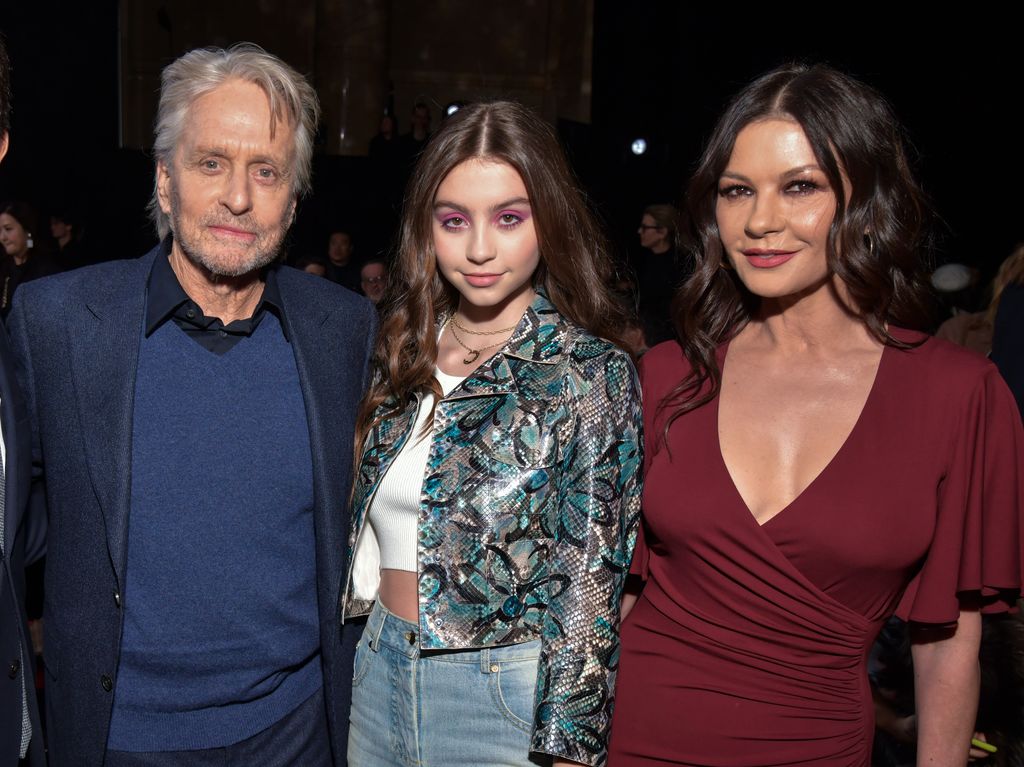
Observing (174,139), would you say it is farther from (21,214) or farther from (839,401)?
(21,214)

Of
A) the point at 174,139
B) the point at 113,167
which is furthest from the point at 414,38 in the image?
the point at 174,139

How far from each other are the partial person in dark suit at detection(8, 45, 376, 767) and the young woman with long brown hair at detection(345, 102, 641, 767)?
10cm

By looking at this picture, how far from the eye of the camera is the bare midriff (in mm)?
1754

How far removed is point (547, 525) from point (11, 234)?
570cm

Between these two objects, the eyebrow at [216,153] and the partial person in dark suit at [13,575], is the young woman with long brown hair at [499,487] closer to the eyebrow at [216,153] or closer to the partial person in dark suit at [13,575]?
the eyebrow at [216,153]

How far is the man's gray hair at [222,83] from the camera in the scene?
77.0 inches

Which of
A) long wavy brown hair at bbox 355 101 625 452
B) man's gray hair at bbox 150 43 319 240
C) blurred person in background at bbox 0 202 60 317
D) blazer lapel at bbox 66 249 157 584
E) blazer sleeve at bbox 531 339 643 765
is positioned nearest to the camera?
blazer sleeve at bbox 531 339 643 765

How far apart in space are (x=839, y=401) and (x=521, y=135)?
730 millimetres

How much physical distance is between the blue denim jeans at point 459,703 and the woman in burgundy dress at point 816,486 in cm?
21

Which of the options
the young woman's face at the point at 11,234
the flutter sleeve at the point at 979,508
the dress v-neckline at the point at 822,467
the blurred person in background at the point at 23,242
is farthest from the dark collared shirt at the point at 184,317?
the young woman's face at the point at 11,234

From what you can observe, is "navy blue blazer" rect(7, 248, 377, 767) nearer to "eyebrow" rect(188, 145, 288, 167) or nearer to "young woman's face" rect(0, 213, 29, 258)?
"eyebrow" rect(188, 145, 288, 167)

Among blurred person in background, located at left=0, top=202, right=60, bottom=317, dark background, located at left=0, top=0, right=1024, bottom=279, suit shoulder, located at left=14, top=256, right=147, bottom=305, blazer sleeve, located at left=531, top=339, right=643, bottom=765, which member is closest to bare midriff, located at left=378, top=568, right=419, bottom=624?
blazer sleeve, located at left=531, top=339, right=643, bottom=765

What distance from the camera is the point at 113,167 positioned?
837 cm

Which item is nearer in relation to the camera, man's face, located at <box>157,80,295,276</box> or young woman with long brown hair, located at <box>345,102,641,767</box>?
young woman with long brown hair, located at <box>345,102,641,767</box>
